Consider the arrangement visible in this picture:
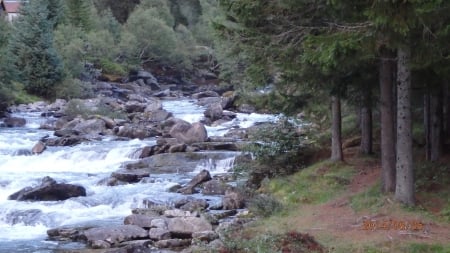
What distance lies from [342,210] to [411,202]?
5.92 feet

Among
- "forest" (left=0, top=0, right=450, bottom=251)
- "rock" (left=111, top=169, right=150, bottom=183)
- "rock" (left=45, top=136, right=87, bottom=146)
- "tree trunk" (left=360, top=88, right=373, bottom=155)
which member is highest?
"forest" (left=0, top=0, right=450, bottom=251)

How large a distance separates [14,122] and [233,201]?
75.4ft

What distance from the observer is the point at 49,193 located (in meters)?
20.6

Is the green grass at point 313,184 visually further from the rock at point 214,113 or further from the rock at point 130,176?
the rock at point 214,113

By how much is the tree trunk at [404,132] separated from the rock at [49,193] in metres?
10.8

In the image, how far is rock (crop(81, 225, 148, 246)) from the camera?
1573 cm

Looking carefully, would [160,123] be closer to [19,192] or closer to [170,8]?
[19,192]

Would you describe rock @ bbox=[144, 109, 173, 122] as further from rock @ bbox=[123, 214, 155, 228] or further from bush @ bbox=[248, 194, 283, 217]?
bush @ bbox=[248, 194, 283, 217]

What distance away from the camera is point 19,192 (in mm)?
21141

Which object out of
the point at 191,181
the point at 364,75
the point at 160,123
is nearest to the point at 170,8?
the point at 160,123

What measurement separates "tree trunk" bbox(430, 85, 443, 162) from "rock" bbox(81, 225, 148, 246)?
7703 mm

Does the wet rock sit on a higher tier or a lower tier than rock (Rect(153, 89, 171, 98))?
lower

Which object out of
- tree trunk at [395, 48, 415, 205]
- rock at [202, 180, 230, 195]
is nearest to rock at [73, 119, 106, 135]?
rock at [202, 180, 230, 195]

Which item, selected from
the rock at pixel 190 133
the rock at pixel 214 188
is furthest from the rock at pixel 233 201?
the rock at pixel 190 133
